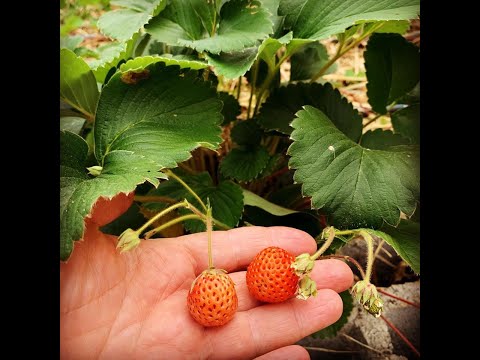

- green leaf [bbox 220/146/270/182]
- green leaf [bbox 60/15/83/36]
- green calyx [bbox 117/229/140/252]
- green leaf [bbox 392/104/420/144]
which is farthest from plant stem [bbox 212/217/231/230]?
green leaf [bbox 60/15/83/36]

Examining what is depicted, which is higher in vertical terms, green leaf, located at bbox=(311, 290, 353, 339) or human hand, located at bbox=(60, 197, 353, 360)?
human hand, located at bbox=(60, 197, 353, 360)

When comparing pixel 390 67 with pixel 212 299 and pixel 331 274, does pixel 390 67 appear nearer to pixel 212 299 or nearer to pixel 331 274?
pixel 331 274

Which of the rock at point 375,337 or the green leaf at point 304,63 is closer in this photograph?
the rock at point 375,337

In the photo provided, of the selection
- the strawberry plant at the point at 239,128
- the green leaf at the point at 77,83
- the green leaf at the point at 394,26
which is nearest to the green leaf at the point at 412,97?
the strawberry plant at the point at 239,128

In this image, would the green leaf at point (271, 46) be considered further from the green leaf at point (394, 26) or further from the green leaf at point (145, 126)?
the green leaf at point (394, 26)

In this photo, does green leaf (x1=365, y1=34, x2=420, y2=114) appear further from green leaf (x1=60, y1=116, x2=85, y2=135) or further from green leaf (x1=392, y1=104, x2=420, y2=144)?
green leaf (x1=60, y1=116, x2=85, y2=135)

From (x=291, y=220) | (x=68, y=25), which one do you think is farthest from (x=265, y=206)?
(x=68, y=25)
